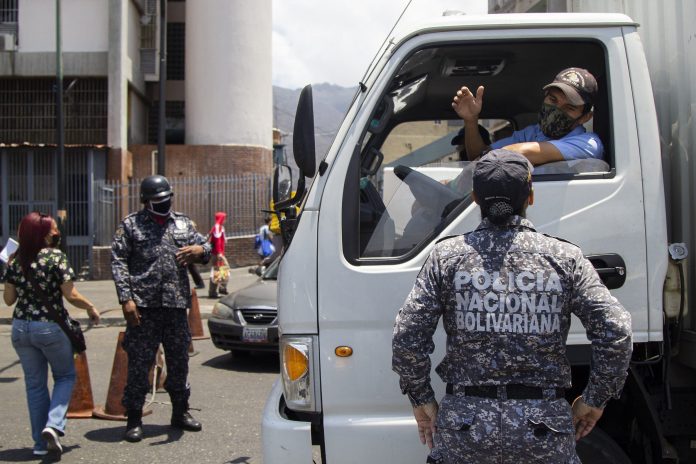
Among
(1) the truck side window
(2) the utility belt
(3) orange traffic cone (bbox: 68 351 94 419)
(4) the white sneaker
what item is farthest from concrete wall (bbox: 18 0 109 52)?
(2) the utility belt

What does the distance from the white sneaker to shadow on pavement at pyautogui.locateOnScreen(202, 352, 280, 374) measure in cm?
327

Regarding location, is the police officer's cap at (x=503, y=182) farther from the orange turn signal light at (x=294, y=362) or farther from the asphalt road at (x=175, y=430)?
the asphalt road at (x=175, y=430)

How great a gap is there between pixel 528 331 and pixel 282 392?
1.39m

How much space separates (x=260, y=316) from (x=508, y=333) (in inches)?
239

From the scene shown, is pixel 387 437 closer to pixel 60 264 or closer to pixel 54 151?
pixel 60 264

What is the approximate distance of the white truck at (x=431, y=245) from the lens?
306 centimetres

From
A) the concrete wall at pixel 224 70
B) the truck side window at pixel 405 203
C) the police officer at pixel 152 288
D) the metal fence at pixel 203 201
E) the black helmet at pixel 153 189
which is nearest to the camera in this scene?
the truck side window at pixel 405 203

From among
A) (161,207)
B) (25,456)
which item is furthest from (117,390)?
(161,207)

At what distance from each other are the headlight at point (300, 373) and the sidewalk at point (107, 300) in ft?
23.7

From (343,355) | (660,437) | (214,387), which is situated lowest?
(214,387)

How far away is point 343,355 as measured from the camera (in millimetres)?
3076

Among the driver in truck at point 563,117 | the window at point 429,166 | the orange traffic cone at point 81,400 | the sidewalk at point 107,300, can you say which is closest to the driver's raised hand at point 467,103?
the driver in truck at point 563,117

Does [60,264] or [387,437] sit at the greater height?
[60,264]

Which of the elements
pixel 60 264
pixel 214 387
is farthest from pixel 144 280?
pixel 214 387
